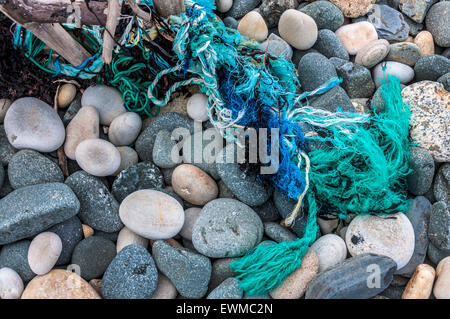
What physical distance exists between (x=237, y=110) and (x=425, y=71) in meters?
1.33

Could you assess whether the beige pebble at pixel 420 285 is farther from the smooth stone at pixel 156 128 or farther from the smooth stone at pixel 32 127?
the smooth stone at pixel 32 127

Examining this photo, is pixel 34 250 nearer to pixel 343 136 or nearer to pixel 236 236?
pixel 236 236

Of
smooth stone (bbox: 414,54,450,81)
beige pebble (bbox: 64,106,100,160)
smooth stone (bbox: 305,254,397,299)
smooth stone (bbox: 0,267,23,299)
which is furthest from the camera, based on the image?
smooth stone (bbox: 414,54,450,81)

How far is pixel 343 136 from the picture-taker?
2.23m

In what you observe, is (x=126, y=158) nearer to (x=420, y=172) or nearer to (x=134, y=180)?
(x=134, y=180)

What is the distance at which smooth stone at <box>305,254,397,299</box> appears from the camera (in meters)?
1.87

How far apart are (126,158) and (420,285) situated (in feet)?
5.90

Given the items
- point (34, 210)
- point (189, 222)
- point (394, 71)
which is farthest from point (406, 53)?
point (34, 210)

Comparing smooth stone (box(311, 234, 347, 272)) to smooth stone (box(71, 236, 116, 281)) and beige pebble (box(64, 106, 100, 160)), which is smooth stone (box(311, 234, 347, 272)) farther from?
beige pebble (box(64, 106, 100, 160))

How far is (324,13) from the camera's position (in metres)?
2.70

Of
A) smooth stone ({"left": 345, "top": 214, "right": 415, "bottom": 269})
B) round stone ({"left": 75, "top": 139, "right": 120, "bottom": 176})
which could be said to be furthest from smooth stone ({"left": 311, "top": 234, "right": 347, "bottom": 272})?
round stone ({"left": 75, "top": 139, "right": 120, "bottom": 176})

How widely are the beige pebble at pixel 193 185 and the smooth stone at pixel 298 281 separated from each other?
65 centimetres

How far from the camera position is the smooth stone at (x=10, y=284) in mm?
1983

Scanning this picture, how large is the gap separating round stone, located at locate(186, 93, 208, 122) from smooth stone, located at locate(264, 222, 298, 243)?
2.56ft
